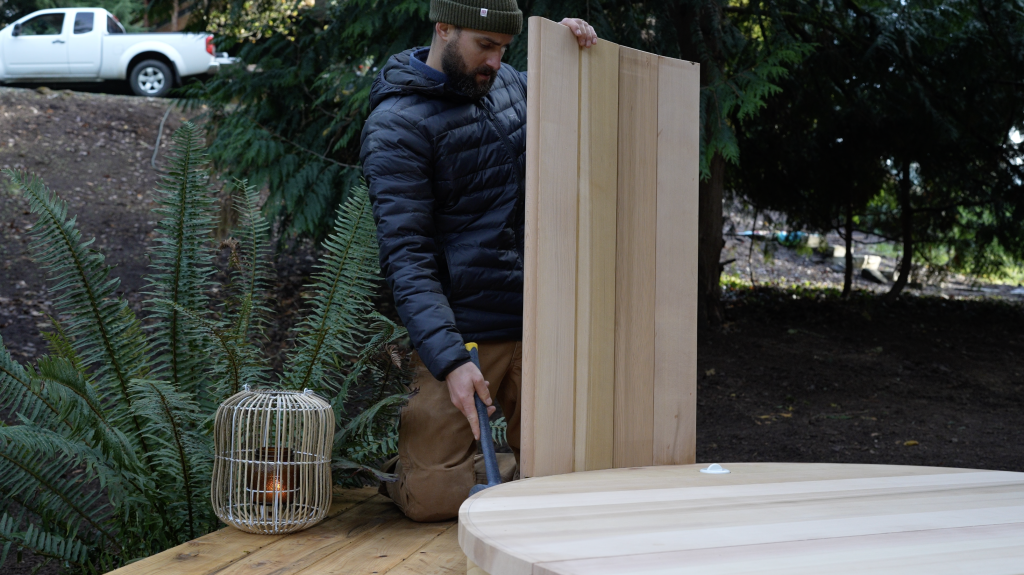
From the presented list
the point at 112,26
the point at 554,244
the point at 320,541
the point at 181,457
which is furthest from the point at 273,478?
the point at 112,26

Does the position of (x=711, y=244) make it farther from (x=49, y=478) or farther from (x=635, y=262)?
(x=49, y=478)

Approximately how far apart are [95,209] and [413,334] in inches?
290

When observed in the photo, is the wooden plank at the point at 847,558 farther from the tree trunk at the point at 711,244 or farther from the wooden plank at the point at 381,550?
the tree trunk at the point at 711,244

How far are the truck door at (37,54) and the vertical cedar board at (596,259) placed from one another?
1318 cm

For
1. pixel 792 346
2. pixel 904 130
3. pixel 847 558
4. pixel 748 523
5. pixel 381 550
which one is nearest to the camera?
pixel 847 558

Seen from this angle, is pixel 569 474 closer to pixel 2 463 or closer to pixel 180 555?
pixel 180 555

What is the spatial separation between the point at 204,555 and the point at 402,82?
1504 millimetres

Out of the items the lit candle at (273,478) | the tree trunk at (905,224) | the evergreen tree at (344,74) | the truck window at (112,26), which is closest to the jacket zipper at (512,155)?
the lit candle at (273,478)

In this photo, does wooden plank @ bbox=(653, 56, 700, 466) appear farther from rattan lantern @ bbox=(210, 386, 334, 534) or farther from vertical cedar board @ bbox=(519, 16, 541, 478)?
rattan lantern @ bbox=(210, 386, 334, 534)

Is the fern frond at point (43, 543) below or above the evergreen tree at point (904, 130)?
below

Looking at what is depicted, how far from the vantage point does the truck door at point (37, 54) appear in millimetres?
12602

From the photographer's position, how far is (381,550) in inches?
97.9

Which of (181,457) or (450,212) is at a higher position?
(450,212)

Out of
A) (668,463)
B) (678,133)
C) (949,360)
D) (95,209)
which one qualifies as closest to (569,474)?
(668,463)
